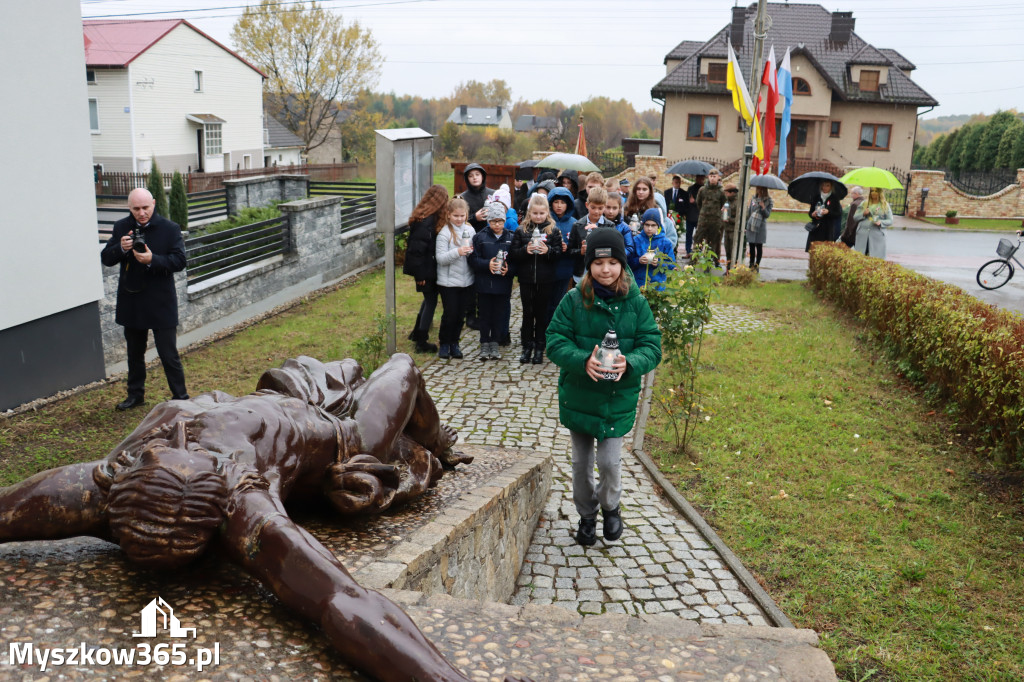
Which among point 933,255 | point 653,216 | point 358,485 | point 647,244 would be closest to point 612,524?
point 358,485

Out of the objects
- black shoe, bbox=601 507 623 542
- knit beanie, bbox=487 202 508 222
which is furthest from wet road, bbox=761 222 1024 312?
black shoe, bbox=601 507 623 542

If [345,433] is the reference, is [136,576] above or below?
below

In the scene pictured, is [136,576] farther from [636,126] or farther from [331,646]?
[636,126]

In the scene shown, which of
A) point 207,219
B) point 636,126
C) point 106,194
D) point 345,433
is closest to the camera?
point 345,433

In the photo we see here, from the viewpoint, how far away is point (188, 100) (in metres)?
41.7

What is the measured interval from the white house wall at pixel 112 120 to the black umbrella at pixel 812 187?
31543 mm

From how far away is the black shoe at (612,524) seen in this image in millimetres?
5691

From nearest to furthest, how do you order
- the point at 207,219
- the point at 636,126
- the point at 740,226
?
1. the point at 740,226
2. the point at 207,219
3. the point at 636,126

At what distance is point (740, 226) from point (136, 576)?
1437 centimetres

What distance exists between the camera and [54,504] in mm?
3023

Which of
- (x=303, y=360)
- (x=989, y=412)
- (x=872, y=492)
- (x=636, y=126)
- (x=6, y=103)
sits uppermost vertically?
(x=636, y=126)

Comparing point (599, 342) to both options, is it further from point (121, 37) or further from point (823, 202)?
point (121, 37)

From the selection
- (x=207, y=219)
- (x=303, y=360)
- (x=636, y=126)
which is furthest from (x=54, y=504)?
(x=636, y=126)

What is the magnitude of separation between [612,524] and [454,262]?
16.0 ft
